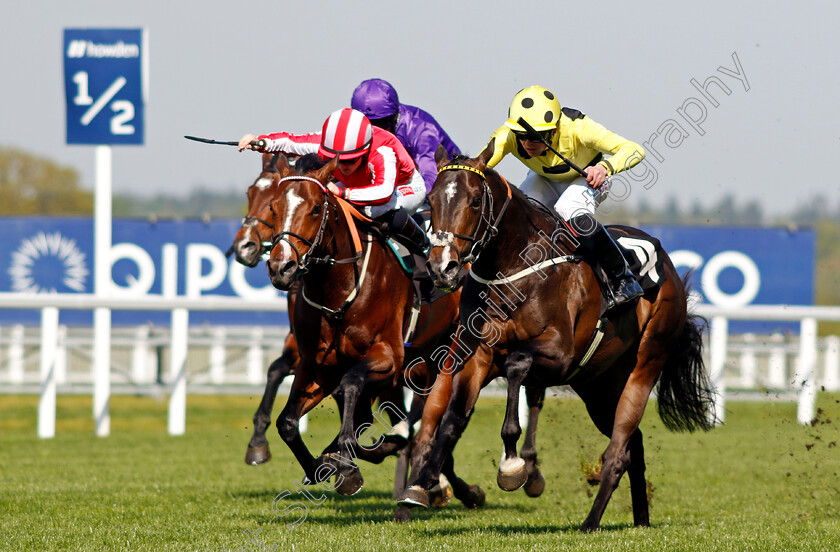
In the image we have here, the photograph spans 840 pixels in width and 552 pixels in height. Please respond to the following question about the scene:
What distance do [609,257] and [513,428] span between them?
1142mm

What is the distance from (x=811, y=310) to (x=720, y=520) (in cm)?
505

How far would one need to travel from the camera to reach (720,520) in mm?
5723

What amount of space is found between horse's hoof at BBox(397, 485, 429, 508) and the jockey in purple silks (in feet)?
7.46

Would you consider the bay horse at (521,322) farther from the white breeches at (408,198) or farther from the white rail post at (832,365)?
the white rail post at (832,365)

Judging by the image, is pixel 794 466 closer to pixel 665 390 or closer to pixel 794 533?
pixel 665 390

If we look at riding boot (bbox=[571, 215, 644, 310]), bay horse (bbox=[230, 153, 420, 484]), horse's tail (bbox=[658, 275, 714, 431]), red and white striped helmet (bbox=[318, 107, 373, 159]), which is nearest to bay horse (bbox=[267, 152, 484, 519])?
red and white striped helmet (bbox=[318, 107, 373, 159])

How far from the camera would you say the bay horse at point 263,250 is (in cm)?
600

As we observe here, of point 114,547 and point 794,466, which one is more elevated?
point 114,547

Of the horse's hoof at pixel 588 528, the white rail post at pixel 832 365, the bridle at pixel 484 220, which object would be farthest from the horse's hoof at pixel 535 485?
the white rail post at pixel 832 365

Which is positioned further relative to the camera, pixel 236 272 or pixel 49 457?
pixel 236 272

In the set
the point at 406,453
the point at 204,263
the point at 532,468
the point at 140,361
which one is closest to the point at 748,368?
the point at 204,263

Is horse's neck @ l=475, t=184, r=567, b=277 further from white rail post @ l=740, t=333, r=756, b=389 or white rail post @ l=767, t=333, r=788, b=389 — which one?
white rail post @ l=740, t=333, r=756, b=389

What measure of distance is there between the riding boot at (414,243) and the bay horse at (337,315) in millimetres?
162

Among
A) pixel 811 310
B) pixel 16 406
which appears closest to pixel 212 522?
pixel 811 310
